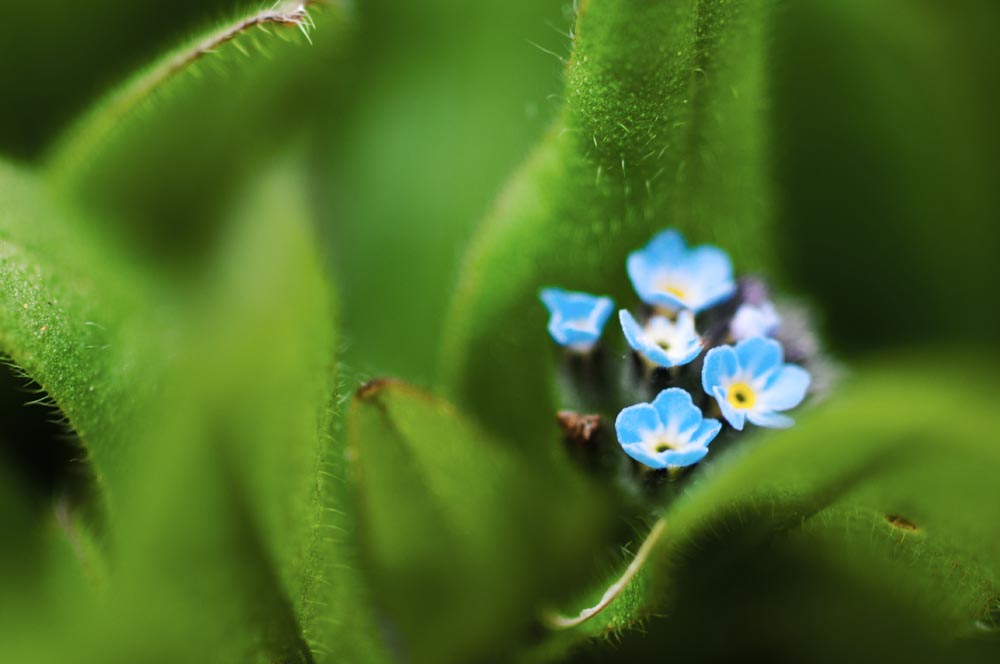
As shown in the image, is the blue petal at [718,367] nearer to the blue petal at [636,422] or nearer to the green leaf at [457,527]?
the blue petal at [636,422]

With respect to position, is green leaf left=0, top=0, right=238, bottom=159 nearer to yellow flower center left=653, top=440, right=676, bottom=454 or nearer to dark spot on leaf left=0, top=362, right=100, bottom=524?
dark spot on leaf left=0, top=362, right=100, bottom=524

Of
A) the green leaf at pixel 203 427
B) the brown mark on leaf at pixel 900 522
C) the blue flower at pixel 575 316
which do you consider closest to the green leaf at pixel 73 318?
the green leaf at pixel 203 427

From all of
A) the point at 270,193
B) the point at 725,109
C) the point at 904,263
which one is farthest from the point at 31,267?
the point at 904,263

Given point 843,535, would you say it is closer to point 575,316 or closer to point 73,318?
point 575,316

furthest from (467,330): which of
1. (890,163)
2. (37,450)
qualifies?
(890,163)

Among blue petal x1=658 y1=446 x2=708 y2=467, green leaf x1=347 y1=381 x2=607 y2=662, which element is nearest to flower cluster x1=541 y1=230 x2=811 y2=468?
blue petal x1=658 y1=446 x2=708 y2=467

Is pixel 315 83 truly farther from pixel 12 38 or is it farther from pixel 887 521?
pixel 887 521
